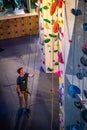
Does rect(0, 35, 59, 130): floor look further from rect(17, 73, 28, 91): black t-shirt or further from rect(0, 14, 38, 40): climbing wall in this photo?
rect(17, 73, 28, 91): black t-shirt

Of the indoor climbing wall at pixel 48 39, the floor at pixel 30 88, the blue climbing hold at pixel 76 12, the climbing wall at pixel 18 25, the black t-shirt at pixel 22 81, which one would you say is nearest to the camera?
the blue climbing hold at pixel 76 12

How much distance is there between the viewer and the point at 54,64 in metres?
8.33

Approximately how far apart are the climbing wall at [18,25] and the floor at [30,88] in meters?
0.35

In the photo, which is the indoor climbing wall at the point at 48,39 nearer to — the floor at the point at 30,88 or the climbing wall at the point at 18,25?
the floor at the point at 30,88

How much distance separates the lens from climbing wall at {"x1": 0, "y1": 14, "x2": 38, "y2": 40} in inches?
430

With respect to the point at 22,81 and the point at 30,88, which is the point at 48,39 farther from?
the point at 22,81

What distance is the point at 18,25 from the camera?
11.2 metres

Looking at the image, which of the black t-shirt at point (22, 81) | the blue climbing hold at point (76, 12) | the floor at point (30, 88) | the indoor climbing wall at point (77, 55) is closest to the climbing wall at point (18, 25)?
the floor at point (30, 88)

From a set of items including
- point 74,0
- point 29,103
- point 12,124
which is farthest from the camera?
point 29,103

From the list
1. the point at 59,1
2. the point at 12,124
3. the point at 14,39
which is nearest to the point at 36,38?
the point at 14,39

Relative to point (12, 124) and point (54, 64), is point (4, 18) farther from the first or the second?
point (12, 124)

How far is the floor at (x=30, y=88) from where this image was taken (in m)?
6.40

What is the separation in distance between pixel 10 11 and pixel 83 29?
24.2 ft

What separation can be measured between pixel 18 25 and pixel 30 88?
417 centimetres
